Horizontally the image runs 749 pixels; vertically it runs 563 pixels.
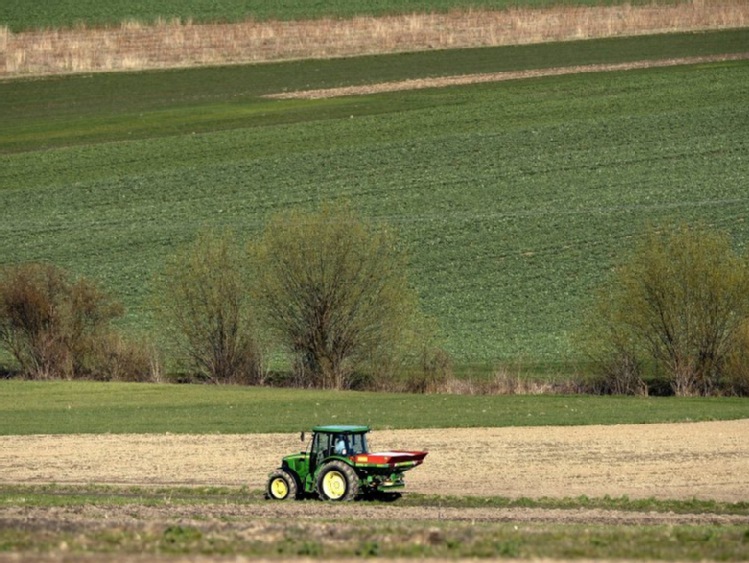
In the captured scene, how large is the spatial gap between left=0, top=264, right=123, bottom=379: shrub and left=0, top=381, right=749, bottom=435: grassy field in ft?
10.0

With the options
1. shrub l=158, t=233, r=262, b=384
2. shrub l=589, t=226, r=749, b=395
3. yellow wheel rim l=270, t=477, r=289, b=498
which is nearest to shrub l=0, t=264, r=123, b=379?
shrub l=158, t=233, r=262, b=384

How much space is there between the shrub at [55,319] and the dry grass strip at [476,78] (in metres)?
28.8

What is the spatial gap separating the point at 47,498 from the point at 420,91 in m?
55.7

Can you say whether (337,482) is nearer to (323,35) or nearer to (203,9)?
(323,35)

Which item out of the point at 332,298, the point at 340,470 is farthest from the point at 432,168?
the point at 340,470

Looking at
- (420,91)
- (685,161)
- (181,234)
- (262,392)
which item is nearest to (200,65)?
(420,91)

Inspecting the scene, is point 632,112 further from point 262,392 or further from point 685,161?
point 262,392

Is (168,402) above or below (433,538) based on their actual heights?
above

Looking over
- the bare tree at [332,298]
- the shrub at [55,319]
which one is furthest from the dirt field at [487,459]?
the shrub at [55,319]

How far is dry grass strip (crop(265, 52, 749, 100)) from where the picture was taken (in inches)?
3063

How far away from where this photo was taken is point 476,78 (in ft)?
263

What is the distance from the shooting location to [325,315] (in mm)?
49062

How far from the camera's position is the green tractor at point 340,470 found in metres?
25.0

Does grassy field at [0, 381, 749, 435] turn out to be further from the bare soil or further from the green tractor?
the green tractor
